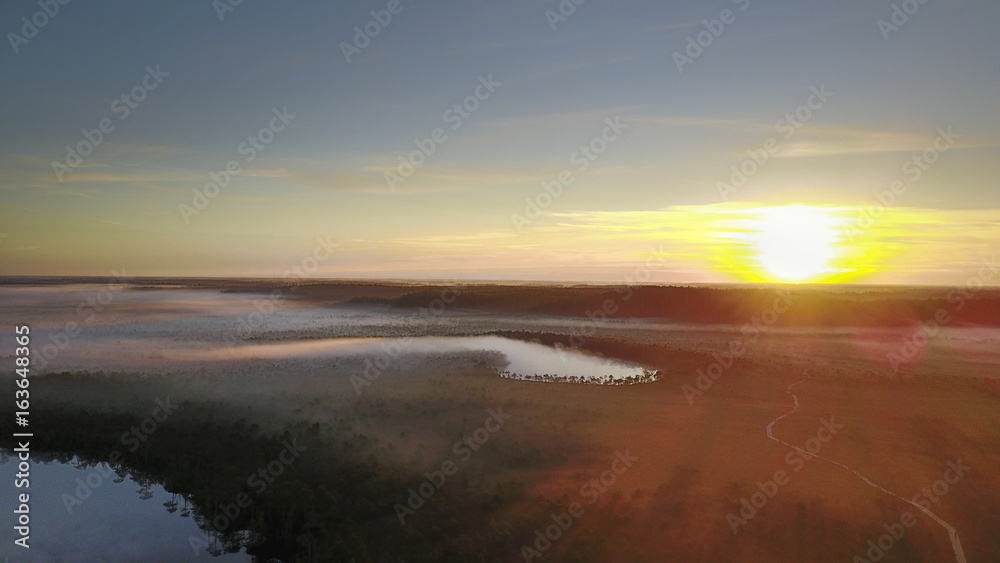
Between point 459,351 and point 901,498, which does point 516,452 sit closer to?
point 901,498

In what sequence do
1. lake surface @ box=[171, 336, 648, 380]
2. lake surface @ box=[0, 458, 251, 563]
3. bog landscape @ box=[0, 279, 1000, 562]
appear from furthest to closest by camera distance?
1. lake surface @ box=[171, 336, 648, 380]
2. bog landscape @ box=[0, 279, 1000, 562]
3. lake surface @ box=[0, 458, 251, 563]

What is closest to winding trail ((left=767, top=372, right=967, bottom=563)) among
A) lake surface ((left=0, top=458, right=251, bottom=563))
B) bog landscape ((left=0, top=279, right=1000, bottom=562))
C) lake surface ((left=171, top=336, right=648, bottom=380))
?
bog landscape ((left=0, top=279, right=1000, bottom=562))

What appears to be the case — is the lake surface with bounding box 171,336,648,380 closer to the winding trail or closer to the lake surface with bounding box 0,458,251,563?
the winding trail

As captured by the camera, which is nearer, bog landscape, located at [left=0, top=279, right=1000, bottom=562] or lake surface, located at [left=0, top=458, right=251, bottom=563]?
lake surface, located at [left=0, top=458, right=251, bottom=563]

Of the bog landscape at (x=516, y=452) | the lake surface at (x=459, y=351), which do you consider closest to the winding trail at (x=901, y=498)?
the bog landscape at (x=516, y=452)

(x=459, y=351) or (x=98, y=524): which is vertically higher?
(x=459, y=351)

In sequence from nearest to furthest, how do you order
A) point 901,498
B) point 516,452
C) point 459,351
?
point 901,498 → point 516,452 → point 459,351

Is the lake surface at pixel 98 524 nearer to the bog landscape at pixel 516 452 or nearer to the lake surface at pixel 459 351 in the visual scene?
the bog landscape at pixel 516 452

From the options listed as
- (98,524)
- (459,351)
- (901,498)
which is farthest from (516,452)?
(459,351)

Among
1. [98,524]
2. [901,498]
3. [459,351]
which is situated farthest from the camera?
[459,351]
